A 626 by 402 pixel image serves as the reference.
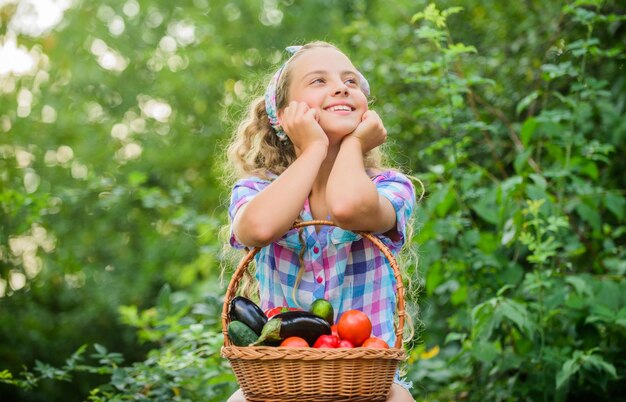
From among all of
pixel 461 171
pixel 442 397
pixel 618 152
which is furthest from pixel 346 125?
pixel 618 152

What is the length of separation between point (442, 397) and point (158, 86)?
667 cm

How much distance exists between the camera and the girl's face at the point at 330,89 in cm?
234

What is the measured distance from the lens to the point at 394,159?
462cm

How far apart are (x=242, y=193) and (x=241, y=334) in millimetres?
553

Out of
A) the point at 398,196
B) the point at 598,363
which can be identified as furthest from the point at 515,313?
the point at 398,196

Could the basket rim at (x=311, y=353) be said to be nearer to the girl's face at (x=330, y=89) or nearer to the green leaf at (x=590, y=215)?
the girl's face at (x=330, y=89)

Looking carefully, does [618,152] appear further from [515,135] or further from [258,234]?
[258,234]

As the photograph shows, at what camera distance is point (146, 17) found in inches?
410

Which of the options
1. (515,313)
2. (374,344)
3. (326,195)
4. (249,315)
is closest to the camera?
(374,344)

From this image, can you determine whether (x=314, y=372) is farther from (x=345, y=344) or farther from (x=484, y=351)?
(x=484, y=351)

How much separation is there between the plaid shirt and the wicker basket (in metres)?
0.47

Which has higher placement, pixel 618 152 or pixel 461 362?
pixel 618 152

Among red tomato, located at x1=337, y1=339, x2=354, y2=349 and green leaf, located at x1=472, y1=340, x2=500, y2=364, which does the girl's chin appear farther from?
green leaf, located at x1=472, y1=340, x2=500, y2=364

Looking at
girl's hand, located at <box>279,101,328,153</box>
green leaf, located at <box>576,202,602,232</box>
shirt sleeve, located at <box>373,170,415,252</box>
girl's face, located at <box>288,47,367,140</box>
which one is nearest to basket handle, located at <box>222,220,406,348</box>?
shirt sleeve, located at <box>373,170,415,252</box>
